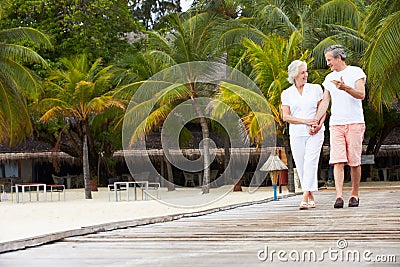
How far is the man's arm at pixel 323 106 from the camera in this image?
17.0 ft

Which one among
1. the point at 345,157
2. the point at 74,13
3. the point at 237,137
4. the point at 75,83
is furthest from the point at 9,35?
the point at 345,157

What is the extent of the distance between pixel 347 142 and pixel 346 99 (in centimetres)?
32

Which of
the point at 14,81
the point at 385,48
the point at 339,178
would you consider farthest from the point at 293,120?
the point at 14,81

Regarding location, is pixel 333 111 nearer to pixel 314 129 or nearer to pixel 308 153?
pixel 314 129

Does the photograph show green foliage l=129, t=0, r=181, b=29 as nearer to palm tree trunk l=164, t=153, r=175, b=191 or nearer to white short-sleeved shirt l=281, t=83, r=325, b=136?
palm tree trunk l=164, t=153, r=175, b=191

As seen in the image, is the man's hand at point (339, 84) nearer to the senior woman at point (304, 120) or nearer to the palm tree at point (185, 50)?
the senior woman at point (304, 120)

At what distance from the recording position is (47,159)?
81.5 feet

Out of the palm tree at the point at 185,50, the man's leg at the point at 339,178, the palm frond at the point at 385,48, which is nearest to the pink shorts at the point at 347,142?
the man's leg at the point at 339,178

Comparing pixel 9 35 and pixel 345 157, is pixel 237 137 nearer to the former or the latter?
pixel 9 35

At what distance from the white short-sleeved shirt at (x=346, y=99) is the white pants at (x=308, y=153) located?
0.71ft

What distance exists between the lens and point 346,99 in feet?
16.8
